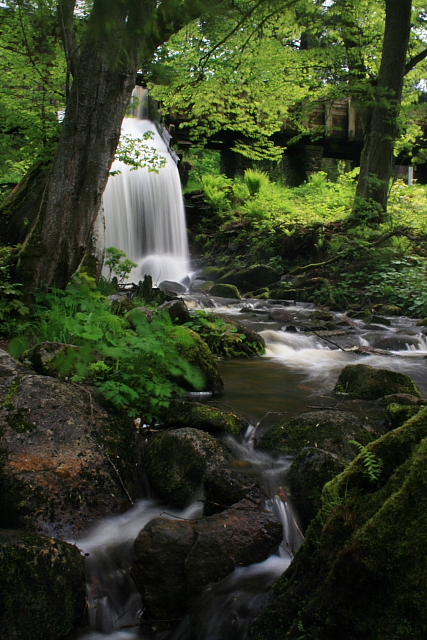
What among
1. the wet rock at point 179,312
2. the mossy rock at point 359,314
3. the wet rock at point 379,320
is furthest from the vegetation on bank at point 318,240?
the wet rock at point 179,312

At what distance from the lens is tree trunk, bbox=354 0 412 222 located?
1219 centimetres

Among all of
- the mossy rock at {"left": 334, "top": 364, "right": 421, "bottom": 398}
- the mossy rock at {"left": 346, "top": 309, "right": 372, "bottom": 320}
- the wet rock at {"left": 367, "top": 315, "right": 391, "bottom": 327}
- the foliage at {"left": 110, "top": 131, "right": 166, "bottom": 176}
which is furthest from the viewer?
the mossy rock at {"left": 346, "top": 309, "right": 372, "bottom": 320}

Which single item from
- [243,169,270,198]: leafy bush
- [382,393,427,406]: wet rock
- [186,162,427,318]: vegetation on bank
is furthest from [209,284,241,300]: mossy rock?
[382,393,427,406]: wet rock

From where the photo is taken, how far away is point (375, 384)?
5375 mm

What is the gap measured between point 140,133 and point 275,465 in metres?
18.4

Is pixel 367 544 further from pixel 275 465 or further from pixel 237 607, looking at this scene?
pixel 275 465

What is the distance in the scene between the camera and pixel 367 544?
5.25ft

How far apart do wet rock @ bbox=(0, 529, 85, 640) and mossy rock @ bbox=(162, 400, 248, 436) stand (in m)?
1.74

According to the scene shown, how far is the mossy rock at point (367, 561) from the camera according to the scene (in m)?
1.49

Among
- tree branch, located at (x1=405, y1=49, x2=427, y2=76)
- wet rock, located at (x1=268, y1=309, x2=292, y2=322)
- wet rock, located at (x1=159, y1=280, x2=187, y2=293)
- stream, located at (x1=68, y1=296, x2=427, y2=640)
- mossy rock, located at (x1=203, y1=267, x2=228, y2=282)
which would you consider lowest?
stream, located at (x1=68, y1=296, x2=427, y2=640)

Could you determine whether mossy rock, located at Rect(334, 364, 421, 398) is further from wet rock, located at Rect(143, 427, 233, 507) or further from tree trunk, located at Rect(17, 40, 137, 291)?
tree trunk, located at Rect(17, 40, 137, 291)

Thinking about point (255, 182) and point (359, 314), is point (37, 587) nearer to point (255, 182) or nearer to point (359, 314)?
point (359, 314)

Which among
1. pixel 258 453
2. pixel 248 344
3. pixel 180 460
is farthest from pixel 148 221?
pixel 180 460

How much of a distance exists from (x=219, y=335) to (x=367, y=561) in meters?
5.68
